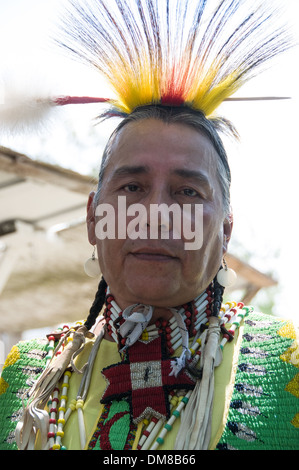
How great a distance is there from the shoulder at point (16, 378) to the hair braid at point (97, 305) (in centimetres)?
21

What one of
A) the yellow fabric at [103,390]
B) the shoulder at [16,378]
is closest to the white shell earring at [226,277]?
the yellow fabric at [103,390]

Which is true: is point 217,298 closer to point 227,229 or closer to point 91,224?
point 227,229

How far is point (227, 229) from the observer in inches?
92.7

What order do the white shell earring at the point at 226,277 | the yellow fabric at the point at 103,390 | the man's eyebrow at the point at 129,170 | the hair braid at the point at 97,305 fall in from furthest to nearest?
the hair braid at the point at 97,305 → the white shell earring at the point at 226,277 → the man's eyebrow at the point at 129,170 → the yellow fabric at the point at 103,390

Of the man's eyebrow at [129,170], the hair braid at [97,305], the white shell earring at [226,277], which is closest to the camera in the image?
the man's eyebrow at [129,170]

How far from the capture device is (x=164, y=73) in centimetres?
229

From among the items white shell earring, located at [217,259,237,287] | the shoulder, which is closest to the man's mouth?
white shell earring, located at [217,259,237,287]

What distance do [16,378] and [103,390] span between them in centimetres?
44

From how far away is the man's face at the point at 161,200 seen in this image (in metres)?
1.99

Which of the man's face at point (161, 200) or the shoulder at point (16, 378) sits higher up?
the man's face at point (161, 200)

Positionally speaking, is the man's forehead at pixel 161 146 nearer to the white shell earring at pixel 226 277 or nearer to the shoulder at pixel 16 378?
the white shell earring at pixel 226 277

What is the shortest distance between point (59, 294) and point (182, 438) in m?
4.01
